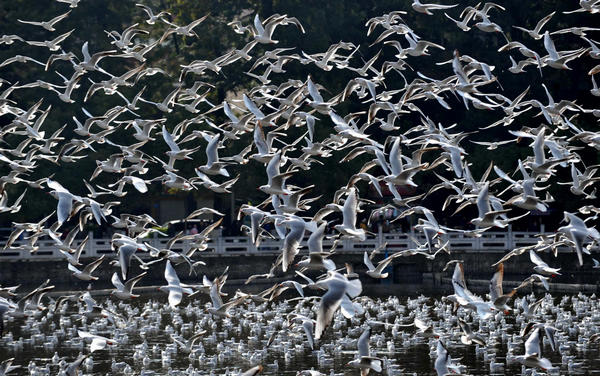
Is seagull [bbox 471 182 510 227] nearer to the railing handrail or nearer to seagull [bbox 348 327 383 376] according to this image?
seagull [bbox 348 327 383 376]

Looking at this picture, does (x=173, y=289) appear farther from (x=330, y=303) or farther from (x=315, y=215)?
(x=330, y=303)

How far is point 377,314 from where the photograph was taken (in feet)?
103

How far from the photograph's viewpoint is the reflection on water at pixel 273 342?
24359 mm

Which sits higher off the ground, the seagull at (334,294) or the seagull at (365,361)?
the seagull at (334,294)

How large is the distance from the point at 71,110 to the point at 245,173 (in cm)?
675

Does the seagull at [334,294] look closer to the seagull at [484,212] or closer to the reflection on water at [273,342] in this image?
the seagull at [484,212]

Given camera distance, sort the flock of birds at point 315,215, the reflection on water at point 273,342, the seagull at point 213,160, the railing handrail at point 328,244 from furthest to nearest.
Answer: the railing handrail at point 328,244, the reflection on water at point 273,342, the seagull at point 213,160, the flock of birds at point 315,215

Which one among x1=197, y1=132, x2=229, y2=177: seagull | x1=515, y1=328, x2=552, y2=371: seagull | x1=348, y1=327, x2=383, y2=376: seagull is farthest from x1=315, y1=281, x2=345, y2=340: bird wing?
x1=197, y1=132, x2=229, y2=177: seagull

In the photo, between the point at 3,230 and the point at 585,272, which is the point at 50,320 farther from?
the point at 585,272

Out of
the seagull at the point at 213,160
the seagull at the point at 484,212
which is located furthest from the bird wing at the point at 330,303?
the seagull at the point at 213,160

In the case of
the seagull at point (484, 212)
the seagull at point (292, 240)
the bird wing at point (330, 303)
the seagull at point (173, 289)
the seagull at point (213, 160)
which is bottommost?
the bird wing at point (330, 303)

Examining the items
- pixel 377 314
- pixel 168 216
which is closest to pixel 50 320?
pixel 377 314

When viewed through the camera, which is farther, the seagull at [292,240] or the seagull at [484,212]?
the seagull at [484,212]

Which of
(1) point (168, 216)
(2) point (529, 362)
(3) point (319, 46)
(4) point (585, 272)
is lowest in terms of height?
(2) point (529, 362)
